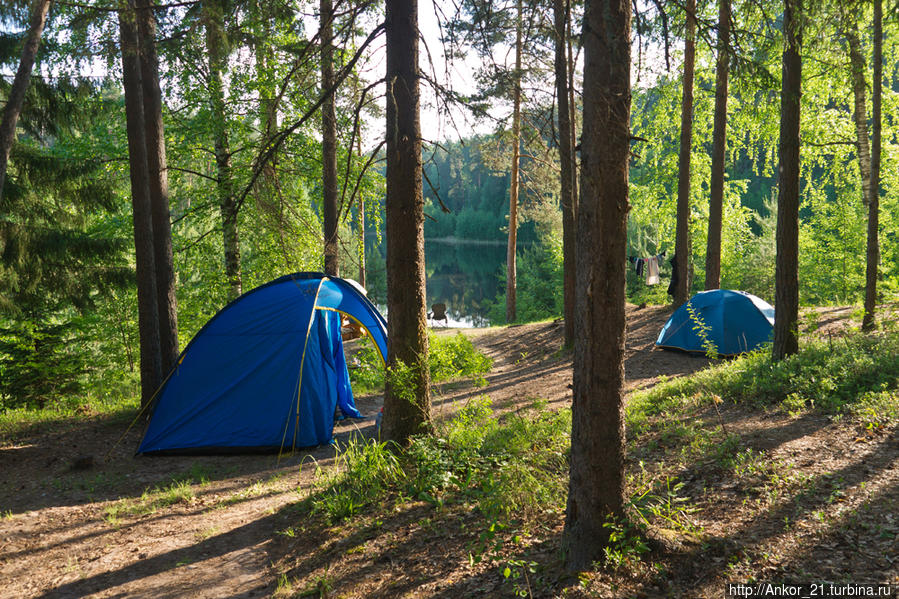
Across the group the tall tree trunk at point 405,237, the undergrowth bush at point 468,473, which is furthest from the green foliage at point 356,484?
the tall tree trunk at point 405,237

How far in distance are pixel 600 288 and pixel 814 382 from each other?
4078 millimetres

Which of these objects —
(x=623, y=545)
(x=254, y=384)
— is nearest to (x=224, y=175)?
(x=254, y=384)

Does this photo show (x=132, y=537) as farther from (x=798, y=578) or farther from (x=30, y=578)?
(x=798, y=578)

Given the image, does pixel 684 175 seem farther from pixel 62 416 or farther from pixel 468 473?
pixel 62 416

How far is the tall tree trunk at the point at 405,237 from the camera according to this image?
A: 17.2 feet

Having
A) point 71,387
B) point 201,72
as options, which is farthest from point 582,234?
point 71,387

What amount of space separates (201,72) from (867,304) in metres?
12.4

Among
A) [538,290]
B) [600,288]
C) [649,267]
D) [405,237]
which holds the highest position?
[405,237]

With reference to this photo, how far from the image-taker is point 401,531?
4.04 meters

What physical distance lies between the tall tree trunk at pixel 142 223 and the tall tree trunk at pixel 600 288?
23.1 feet

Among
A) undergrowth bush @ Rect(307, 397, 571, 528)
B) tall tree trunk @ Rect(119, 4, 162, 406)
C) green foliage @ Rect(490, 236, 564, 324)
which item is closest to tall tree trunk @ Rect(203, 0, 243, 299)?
tall tree trunk @ Rect(119, 4, 162, 406)

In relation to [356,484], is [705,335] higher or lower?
higher

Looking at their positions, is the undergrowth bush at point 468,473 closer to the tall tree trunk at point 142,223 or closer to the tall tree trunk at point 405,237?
the tall tree trunk at point 405,237

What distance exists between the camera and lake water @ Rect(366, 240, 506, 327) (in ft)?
123
